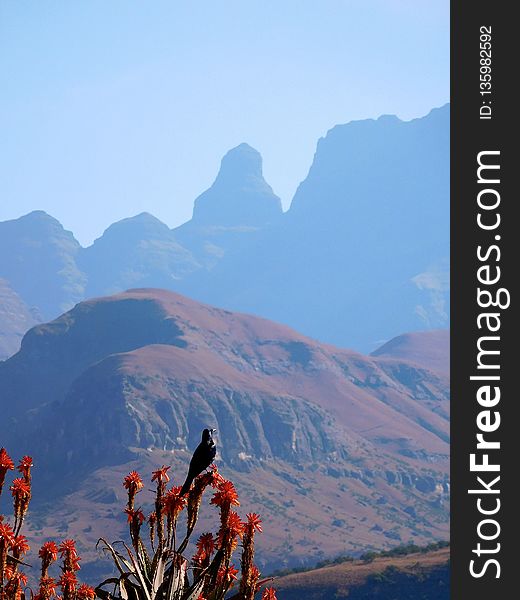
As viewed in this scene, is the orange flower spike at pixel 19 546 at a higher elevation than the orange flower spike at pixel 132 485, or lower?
lower

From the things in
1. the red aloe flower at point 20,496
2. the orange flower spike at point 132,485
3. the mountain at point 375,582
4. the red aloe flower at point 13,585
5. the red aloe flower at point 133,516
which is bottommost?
the red aloe flower at point 13,585

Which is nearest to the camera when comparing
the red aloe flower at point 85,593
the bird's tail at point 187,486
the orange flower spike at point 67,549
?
the bird's tail at point 187,486

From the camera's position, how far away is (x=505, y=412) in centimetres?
1182

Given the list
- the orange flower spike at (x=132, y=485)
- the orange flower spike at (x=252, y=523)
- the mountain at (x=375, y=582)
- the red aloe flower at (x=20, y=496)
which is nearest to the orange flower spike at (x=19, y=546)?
the red aloe flower at (x=20, y=496)

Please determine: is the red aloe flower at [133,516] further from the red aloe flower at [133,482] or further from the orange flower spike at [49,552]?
the orange flower spike at [49,552]

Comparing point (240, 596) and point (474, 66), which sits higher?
point (474, 66)

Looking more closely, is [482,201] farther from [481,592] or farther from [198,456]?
[198,456]

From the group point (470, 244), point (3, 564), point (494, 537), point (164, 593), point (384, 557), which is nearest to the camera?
point (3, 564)

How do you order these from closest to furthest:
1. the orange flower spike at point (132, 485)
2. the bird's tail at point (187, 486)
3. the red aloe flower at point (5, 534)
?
1. the red aloe flower at point (5, 534)
2. the bird's tail at point (187, 486)
3. the orange flower spike at point (132, 485)

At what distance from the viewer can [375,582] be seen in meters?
124

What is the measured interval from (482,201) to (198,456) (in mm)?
5435

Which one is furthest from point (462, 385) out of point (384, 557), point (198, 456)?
point (384, 557)

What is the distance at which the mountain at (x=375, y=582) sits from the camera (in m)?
122

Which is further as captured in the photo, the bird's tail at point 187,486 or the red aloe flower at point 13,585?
the red aloe flower at point 13,585
